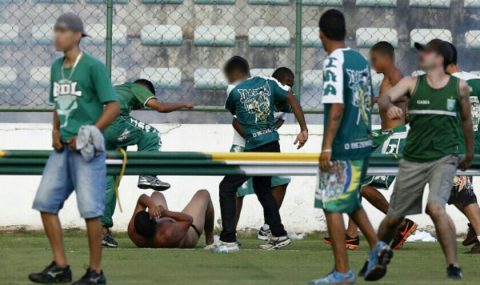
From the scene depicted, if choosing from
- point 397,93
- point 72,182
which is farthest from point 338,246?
point 72,182

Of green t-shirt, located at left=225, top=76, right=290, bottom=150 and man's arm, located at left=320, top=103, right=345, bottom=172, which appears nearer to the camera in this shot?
man's arm, located at left=320, top=103, right=345, bottom=172

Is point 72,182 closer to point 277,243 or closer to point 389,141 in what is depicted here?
point 277,243

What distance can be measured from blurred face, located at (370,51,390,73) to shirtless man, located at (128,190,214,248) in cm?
206

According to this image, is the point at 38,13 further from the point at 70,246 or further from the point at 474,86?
the point at 474,86

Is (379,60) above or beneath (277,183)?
above

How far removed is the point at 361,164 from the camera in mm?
9789

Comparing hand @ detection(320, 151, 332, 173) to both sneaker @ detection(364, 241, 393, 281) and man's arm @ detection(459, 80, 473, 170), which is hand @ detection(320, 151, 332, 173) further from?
man's arm @ detection(459, 80, 473, 170)

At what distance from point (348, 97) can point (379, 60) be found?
3910mm

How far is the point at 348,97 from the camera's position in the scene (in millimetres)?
9656

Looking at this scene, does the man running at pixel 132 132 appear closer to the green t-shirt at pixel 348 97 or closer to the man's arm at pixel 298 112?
the man's arm at pixel 298 112

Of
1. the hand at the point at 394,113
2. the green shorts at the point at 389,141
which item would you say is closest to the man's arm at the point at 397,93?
the hand at the point at 394,113

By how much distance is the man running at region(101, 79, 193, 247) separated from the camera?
44.2 feet

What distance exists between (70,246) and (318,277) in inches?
142

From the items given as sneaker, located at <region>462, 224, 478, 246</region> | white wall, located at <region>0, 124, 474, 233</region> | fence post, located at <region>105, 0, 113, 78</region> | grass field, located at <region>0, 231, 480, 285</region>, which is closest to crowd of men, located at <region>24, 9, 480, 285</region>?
grass field, located at <region>0, 231, 480, 285</region>
